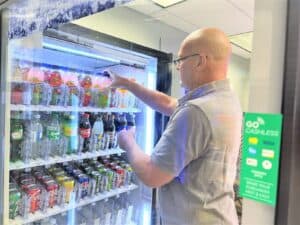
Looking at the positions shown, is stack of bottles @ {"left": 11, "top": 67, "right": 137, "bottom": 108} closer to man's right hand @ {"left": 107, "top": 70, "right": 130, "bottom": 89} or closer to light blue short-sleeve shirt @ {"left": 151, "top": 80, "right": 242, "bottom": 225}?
man's right hand @ {"left": 107, "top": 70, "right": 130, "bottom": 89}

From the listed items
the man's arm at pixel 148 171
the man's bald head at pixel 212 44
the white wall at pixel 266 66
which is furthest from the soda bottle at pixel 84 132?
the white wall at pixel 266 66

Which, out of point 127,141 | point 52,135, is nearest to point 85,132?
point 52,135

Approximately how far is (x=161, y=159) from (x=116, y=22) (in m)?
1.21

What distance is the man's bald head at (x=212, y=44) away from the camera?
0.99 meters

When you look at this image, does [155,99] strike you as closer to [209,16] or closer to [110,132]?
[209,16]

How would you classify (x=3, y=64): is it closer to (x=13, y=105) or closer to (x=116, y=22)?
(x=13, y=105)

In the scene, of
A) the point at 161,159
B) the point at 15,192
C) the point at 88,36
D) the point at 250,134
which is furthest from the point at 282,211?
the point at 15,192

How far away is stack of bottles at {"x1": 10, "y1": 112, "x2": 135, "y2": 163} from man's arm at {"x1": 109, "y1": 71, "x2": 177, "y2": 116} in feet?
1.09

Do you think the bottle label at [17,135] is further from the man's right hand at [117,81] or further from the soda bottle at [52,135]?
the man's right hand at [117,81]

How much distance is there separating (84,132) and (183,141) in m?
1.24

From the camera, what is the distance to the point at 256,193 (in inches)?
26.3

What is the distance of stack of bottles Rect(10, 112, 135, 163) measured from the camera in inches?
76.1

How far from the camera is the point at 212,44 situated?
100cm

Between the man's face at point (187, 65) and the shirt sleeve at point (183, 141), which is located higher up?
the man's face at point (187, 65)
